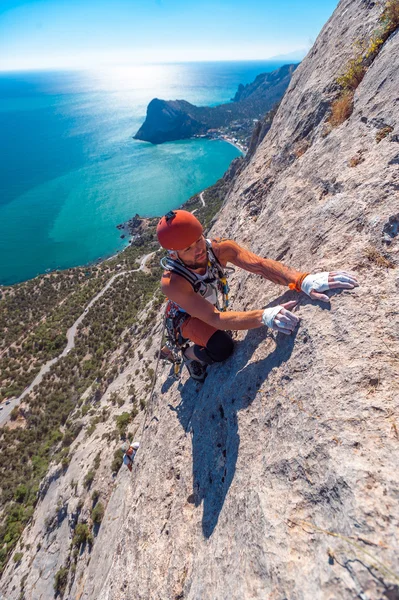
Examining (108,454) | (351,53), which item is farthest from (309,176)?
(108,454)

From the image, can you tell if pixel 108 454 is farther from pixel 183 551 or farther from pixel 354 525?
pixel 354 525

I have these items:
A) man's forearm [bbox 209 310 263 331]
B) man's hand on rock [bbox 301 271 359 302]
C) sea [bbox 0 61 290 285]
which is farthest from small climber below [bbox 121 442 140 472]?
sea [bbox 0 61 290 285]

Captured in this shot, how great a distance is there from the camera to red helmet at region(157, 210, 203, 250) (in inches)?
167

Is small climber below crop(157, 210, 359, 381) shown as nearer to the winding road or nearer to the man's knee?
the man's knee

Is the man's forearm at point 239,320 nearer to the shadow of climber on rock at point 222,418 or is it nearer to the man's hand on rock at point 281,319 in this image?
the man's hand on rock at point 281,319

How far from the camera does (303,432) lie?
3.38 metres

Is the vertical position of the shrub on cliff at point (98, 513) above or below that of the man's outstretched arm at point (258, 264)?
below

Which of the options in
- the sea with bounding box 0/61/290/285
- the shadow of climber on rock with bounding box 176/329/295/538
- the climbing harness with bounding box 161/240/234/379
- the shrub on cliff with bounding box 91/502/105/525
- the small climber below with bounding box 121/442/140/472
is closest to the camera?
the shadow of climber on rock with bounding box 176/329/295/538

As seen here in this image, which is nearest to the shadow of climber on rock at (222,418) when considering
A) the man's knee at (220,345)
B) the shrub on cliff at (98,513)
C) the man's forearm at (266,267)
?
the man's knee at (220,345)

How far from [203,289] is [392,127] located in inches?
166

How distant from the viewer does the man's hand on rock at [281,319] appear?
4.07 metres

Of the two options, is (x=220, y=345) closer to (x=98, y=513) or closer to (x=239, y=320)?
(x=239, y=320)

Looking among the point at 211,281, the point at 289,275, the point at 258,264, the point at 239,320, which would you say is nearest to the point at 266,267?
the point at 258,264

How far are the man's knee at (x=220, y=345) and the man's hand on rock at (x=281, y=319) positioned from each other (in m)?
1.43
